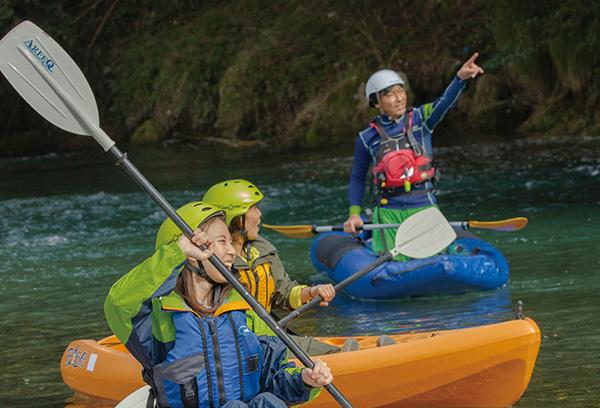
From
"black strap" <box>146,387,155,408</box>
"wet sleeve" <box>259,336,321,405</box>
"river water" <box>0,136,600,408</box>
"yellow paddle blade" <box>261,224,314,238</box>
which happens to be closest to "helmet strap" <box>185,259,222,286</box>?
"wet sleeve" <box>259,336,321,405</box>

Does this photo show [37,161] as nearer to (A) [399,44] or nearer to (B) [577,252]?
(A) [399,44]

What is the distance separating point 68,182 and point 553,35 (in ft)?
19.4

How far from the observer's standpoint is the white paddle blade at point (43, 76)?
436 cm

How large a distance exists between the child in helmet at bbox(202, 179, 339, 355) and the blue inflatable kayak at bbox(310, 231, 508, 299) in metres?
2.17

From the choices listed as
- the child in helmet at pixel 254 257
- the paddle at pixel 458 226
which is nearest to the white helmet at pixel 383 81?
the paddle at pixel 458 226

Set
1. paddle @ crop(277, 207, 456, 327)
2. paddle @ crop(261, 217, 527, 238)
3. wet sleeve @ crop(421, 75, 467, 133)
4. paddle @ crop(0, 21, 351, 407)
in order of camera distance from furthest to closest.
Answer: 1. paddle @ crop(261, 217, 527, 238)
2. wet sleeve @ crop(421, 75, 467, 133)
3. paddle @ crop(277, 207, 456, 327)
4. paddle @ crop(0, 21, 351, 407)

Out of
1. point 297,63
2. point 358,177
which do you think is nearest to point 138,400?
point 358,177

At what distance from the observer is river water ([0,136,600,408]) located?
242 inches

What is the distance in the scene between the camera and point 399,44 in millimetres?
17891

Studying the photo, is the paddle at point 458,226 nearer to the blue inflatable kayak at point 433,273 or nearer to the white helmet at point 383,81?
the blue inflatable kayak at point 433,273

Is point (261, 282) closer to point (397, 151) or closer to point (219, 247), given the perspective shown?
point (219, 247)

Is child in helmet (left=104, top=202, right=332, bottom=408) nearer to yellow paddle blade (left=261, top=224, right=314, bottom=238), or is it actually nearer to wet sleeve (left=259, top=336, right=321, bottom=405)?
wet sleeve (left=259, top=336, right=321, bottom=405)

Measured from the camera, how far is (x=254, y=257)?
5.05 meters

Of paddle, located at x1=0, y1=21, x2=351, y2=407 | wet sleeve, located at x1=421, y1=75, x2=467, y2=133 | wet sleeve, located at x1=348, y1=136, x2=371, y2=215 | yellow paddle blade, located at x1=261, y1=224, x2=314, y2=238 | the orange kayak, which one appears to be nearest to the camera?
paddle, located at x1=0, y1=21, x2=351, y2=407
